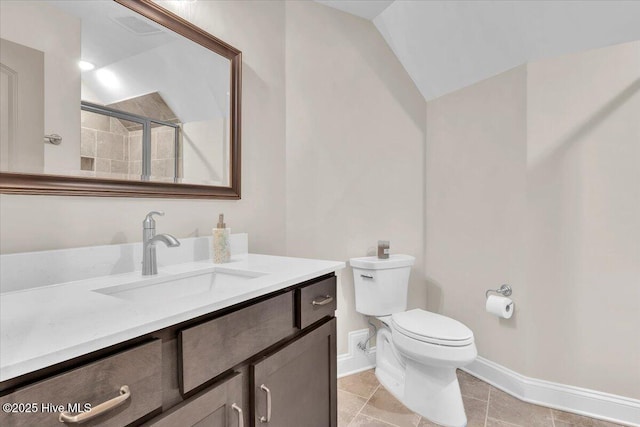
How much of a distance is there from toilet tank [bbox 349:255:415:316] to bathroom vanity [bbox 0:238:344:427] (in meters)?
0.83

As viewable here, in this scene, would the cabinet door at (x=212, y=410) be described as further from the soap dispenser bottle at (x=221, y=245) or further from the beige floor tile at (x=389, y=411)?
the beige floor tile at (x=389, y=411)

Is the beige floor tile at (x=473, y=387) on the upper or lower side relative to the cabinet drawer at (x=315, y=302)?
lower

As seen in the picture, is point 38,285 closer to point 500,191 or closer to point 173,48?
point 173,48

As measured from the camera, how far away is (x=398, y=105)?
2.34m

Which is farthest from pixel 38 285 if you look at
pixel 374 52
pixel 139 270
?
pixel 374 52

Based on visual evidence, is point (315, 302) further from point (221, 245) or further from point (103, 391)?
point (103, 391)

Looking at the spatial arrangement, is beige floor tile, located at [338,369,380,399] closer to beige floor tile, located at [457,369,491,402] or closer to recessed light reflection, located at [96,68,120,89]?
beige floor tile, located at [457,369,491,402]

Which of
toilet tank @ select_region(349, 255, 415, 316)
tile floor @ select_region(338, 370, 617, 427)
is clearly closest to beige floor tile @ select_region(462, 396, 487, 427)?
tile floor @ select_region(338, 370, 617, 427)

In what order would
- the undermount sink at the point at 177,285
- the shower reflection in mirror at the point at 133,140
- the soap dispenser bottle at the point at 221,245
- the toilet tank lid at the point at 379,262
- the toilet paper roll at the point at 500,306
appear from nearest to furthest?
the undermount sink at the point at 177,285, the shower reflection in mirror at the point at 133,140, the soap dispenser bottle at the point at 221,245, the toilet paper roll at the point at 500,306, the toilet tank lid at the point at 379,262

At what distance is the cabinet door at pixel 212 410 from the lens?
678 millimetres

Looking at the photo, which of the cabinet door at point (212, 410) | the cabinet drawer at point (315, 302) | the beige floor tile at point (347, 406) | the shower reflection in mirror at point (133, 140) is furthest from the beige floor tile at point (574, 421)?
the shower reflection in mirror at point (133, 140)

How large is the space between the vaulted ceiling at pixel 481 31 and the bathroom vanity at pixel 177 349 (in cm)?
170

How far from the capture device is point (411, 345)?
1.69 metres

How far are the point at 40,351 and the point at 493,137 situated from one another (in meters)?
2.28
